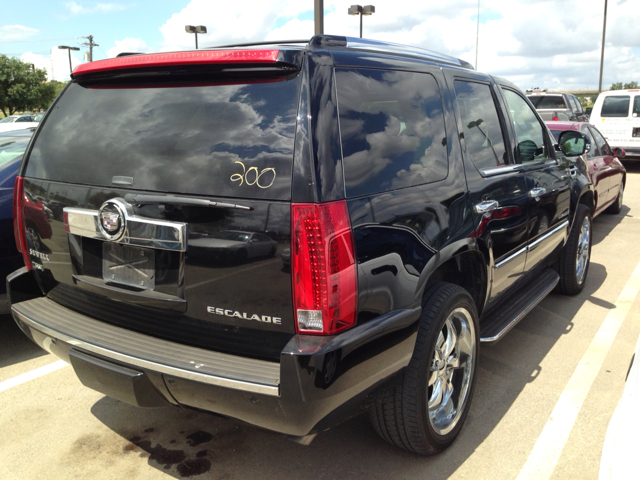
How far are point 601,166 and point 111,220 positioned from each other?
24.1ft

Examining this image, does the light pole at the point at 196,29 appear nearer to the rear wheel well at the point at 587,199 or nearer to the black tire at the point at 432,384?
the rear wheel well at the point at 587,199

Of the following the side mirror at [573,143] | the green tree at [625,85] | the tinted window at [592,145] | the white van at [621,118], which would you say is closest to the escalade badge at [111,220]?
the side mirror at [573,143]

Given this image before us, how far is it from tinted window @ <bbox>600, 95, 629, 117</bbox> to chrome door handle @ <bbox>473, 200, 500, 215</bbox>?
46.0 feet

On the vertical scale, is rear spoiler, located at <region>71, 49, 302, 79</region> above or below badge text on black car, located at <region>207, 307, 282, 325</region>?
above

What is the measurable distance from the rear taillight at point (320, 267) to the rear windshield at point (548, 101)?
17.7m

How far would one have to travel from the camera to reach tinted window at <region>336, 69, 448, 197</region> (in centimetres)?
229

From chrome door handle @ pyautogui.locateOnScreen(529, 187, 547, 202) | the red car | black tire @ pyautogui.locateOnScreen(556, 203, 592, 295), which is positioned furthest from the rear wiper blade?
the red car

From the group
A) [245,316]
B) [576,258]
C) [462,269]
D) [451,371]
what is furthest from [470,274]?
[576,258]

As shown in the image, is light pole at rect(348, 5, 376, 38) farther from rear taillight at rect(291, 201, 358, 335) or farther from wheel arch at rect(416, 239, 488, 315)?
rear taillight at rect(291, 201, 358, 335)

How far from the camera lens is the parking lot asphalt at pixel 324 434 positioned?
281 centimetres

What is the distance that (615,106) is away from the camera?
15133 mm

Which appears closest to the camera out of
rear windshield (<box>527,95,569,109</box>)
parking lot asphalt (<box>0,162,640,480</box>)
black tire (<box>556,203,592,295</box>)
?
parking lot asphalt (<box>0,162,640,480</box>)

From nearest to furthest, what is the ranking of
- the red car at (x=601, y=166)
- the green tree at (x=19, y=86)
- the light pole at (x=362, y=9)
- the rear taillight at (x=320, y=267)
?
1. the rear taillight at (x=320, y=267)
2. the red car at (x=601, y=166)
3. the light pole at (x=362, y=9)
4. the green tree at (x=19, y=86)

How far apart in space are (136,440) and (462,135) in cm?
248
